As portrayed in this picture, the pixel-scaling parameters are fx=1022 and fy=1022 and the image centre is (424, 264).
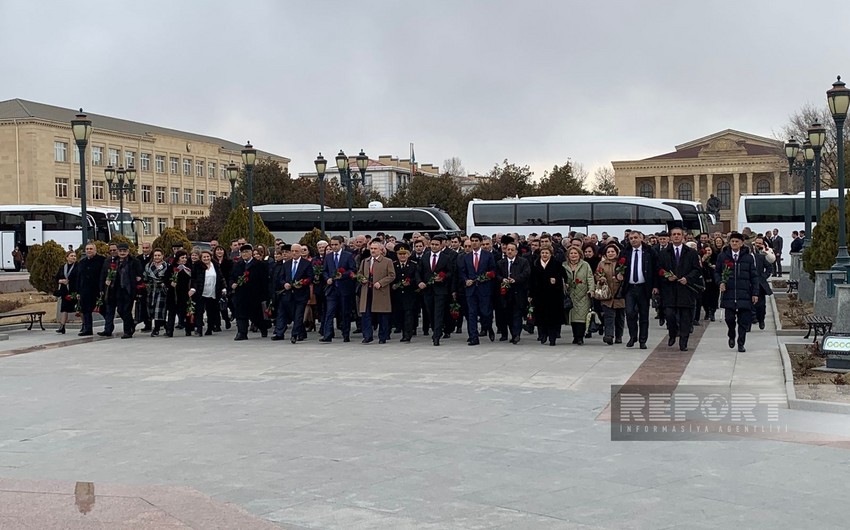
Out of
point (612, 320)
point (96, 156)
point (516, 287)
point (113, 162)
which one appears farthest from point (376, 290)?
point (113, 162)

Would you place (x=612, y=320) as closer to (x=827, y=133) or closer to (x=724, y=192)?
(x=827, y=133)

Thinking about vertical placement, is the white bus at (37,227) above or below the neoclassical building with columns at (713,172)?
below

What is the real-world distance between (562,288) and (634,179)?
93.5 metres

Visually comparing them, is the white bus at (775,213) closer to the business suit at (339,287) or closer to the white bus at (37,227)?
the white bus at (37,227)

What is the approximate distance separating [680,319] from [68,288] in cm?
1183

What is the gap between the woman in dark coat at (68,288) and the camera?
20109 mm

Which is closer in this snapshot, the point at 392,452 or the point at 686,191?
the point at 392,452

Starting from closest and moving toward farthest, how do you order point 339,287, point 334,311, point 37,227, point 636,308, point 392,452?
→ 1. point 392,452
2. point 636,308
3. point 339,287
4. point 334,311
5. point 37,227

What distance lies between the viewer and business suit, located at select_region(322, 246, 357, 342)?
59.1 feet

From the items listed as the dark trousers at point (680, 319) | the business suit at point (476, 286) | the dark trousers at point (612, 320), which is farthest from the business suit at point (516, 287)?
the dark trousers at point (680, 319)

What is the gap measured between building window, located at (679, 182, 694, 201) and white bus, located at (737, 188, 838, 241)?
55910mm

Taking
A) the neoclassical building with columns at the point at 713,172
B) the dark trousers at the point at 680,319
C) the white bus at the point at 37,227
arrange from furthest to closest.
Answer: the neoclassical building with columns at the point at 713,172, the white bus at the point at 37,227, the dark trousers at the point at 680,319

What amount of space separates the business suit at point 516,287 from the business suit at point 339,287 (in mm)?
2663

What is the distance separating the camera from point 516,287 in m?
17.2
